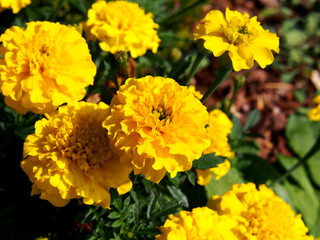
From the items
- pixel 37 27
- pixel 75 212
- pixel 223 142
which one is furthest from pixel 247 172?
pixel 37 27

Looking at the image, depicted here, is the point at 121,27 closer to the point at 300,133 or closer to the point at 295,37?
the point at 300,133

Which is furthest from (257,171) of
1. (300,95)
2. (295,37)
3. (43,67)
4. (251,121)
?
(295,37)

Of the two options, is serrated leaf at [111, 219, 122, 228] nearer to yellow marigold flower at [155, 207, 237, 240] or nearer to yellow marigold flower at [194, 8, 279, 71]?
yellow marigold flower at [155, 207, 237, 240]

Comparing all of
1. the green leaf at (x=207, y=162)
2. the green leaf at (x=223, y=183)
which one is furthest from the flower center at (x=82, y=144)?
the green leaf at (x=223, y=183)

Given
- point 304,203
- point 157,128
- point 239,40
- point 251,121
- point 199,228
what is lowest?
point 304,203

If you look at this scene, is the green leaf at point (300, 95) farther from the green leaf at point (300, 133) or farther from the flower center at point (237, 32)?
the flower center at point (237, 32)

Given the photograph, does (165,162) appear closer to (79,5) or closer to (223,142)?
(223,142)

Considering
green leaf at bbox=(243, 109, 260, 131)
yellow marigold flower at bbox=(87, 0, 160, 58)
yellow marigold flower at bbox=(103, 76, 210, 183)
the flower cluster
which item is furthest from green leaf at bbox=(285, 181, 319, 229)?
yellow marigold flower at bbox=(103, 76, 210, 183)
